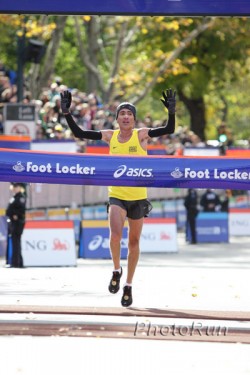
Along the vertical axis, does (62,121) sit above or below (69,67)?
below

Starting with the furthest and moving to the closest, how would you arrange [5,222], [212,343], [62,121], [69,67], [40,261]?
[69,67] < [62,121] < [5,222] < [40,261] < [212,343]

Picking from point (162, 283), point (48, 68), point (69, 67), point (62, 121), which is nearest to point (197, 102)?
point (69, 67)

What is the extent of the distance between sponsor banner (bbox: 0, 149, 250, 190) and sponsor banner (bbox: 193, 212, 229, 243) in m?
17.9

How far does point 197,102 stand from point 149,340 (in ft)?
132

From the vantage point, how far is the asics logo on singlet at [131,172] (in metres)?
11.9

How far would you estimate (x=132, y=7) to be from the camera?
15.1m

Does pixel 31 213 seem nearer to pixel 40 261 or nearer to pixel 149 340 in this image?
pixel 40 261

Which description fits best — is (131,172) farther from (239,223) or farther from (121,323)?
(239,223)

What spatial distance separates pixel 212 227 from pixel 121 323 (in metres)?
19.4

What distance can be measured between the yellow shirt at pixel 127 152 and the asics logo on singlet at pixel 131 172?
381 millimetres

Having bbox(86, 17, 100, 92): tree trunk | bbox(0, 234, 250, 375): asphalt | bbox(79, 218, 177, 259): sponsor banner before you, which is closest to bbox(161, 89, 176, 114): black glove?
bbox(0, 234, 250, 375): asphalt

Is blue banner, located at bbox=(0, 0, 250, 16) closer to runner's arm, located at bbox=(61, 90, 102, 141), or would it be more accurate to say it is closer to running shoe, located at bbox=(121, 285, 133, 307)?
runner's arm, located at bbox=(61, 90, 102, 141)

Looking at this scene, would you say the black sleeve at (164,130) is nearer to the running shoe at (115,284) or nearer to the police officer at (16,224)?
the running shoe at (115,284)

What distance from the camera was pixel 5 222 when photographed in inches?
950
